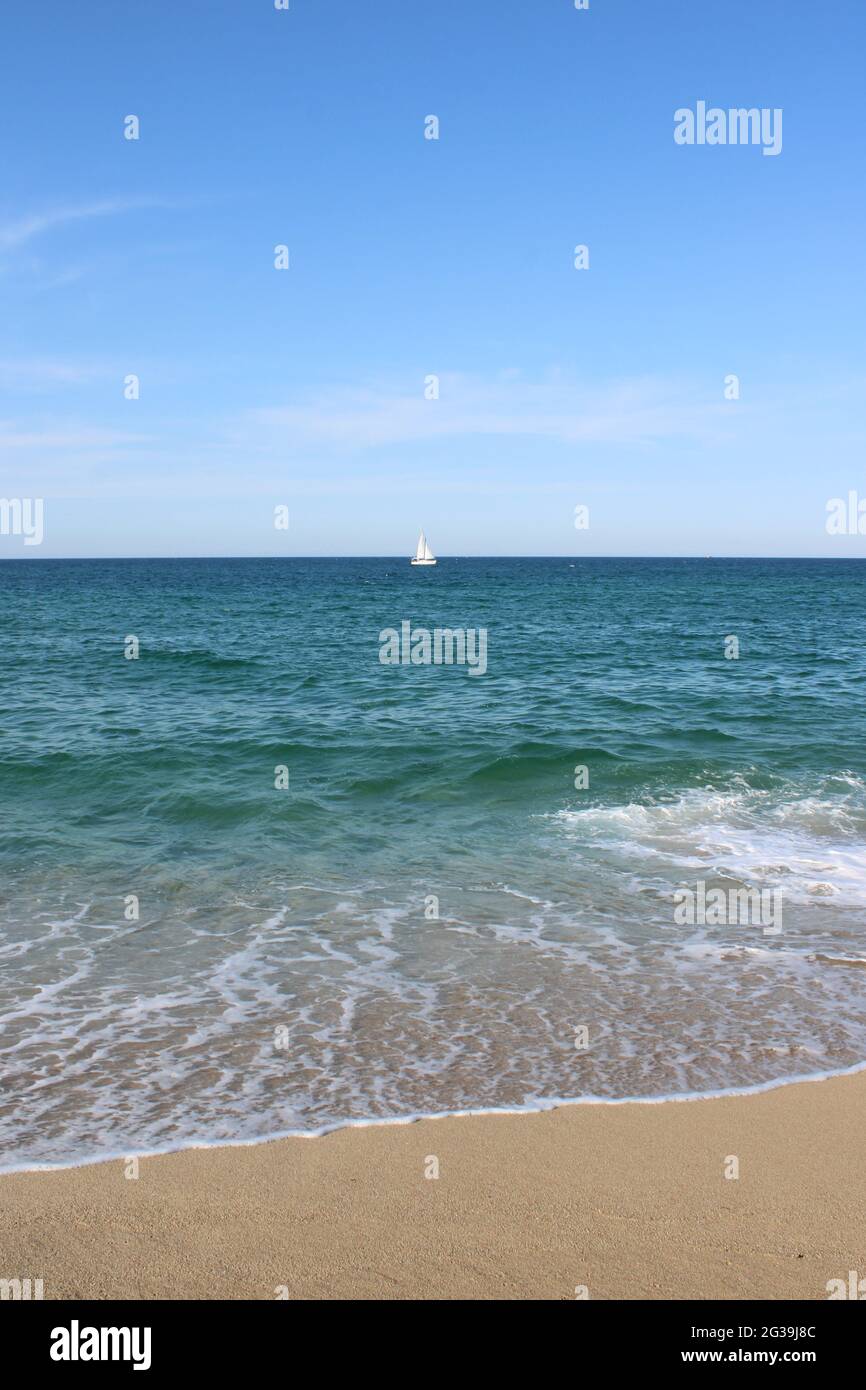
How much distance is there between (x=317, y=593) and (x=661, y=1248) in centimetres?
7787

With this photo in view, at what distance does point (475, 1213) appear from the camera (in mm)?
4840

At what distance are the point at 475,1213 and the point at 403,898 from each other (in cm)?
550

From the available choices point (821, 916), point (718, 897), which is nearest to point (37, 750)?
point (718, 897)

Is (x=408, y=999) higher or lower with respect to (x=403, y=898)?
lower

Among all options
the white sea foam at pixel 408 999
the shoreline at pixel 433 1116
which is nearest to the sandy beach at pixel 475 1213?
the shoreline at pixel 433 1116

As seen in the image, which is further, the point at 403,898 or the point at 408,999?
the point at 403,898

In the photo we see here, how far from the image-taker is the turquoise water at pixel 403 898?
6.47m

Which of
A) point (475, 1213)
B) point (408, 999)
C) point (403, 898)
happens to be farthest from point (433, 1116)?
point (403, 898)

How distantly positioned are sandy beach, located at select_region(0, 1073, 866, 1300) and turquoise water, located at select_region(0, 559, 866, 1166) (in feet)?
1.41

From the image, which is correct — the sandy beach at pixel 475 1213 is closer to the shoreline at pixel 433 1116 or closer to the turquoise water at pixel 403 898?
the shoreline at pixel 433 1116

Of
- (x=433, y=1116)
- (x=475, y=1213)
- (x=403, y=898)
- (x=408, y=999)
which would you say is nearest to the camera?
(x=475, y=1213)

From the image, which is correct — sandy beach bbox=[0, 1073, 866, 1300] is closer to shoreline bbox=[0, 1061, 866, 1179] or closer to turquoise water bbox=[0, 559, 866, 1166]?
shoreline bbox=[0, 1061, 866, 1179]

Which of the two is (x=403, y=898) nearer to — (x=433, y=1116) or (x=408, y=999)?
(x=408, y=999)
